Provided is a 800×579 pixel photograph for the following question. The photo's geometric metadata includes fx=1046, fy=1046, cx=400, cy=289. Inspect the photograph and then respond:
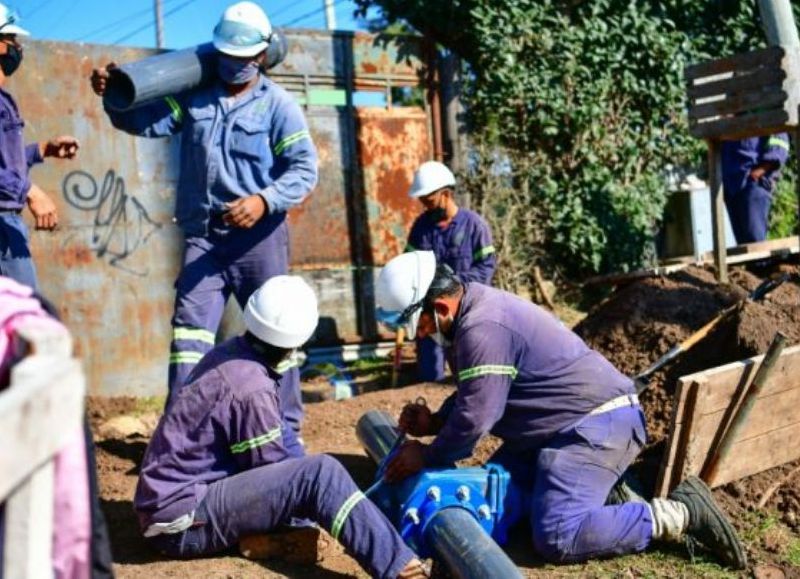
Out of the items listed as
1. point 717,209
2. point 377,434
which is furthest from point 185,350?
point 717,209

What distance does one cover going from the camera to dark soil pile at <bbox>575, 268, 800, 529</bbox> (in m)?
5.31

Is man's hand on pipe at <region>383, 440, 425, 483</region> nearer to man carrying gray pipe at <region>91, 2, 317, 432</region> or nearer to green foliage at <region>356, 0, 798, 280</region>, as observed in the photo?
man carrying gray pipe at <region>91, 2, 317, 432</region>

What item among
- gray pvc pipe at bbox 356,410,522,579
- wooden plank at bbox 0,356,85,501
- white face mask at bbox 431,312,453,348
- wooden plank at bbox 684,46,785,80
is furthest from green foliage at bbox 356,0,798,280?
wooden plank at bbox 0,356,85,501

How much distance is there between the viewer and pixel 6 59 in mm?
5457

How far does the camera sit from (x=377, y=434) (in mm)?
5676

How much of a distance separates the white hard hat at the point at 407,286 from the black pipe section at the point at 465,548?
0.87 m

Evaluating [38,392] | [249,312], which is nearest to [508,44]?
[249,312]

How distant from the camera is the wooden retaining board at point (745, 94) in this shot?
717cm

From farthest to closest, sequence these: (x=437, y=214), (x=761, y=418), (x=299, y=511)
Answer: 1. (x=437, y=214)
2. (x=761, y=418)
3. (x=299, y=511)

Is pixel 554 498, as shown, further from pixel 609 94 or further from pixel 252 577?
pixel 609 94

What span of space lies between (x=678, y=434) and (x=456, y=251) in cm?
335

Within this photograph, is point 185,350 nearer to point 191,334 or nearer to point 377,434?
point 191,334

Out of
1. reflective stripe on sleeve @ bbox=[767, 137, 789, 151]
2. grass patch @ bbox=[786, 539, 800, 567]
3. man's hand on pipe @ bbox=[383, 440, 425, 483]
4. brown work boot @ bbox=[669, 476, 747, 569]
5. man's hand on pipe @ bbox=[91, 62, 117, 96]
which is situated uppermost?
man's hand on pipe @ bbox=[91, 62, 117, 96]

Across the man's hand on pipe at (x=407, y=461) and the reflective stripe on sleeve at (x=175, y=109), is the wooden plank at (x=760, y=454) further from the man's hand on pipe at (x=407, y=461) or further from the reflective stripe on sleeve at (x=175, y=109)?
the reflective stripe on sleeve at (x=175, y=109)
